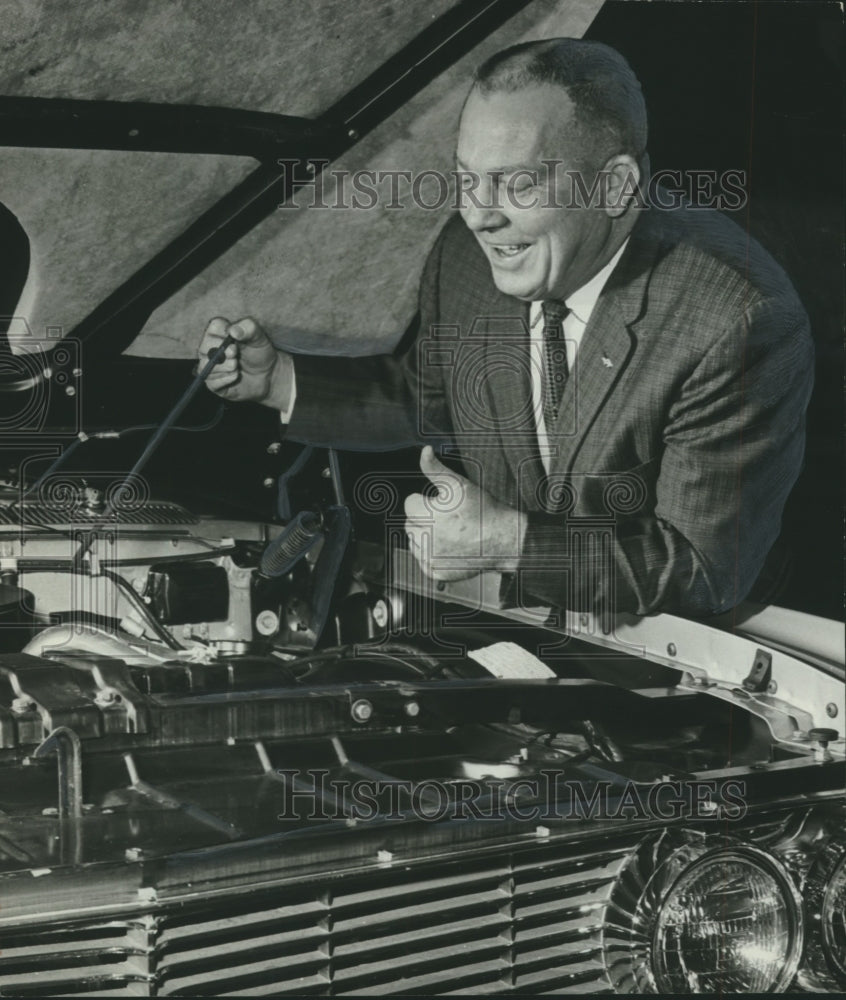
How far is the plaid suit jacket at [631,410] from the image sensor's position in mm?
1791

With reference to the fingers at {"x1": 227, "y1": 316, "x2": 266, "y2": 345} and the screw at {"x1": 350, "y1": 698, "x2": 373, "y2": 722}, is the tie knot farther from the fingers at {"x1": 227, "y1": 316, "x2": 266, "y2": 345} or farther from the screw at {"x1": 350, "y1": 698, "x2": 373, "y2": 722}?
the screw at {"x1": 350, "y1": 698, "x2": 373, "y2": 722}

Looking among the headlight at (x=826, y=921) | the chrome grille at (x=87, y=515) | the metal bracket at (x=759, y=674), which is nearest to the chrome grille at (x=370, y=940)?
the headlight at (x=826, y=921)

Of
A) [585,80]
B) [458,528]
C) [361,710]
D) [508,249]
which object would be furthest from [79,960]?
[585,80]

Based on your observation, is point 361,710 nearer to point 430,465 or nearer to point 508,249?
point 430,465

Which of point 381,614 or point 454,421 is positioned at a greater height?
point 454,421

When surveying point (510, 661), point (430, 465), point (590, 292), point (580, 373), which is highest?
point (590, 292)

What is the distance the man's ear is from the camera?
5.85 ft

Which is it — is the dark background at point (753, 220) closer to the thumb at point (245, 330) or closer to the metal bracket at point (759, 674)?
the thumb at point (245, 330)

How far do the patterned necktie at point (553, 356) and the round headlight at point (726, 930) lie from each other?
2.45ft

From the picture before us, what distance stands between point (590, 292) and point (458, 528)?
41cm

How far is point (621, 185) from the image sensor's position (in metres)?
1.79

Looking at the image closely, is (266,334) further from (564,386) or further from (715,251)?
(715,251)

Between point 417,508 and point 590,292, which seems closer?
point 590,292

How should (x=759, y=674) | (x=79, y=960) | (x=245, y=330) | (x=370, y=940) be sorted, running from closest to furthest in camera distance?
(x=79, y=960), (x=370, y=940), (x=759, y=674), (x=245, y=330)
